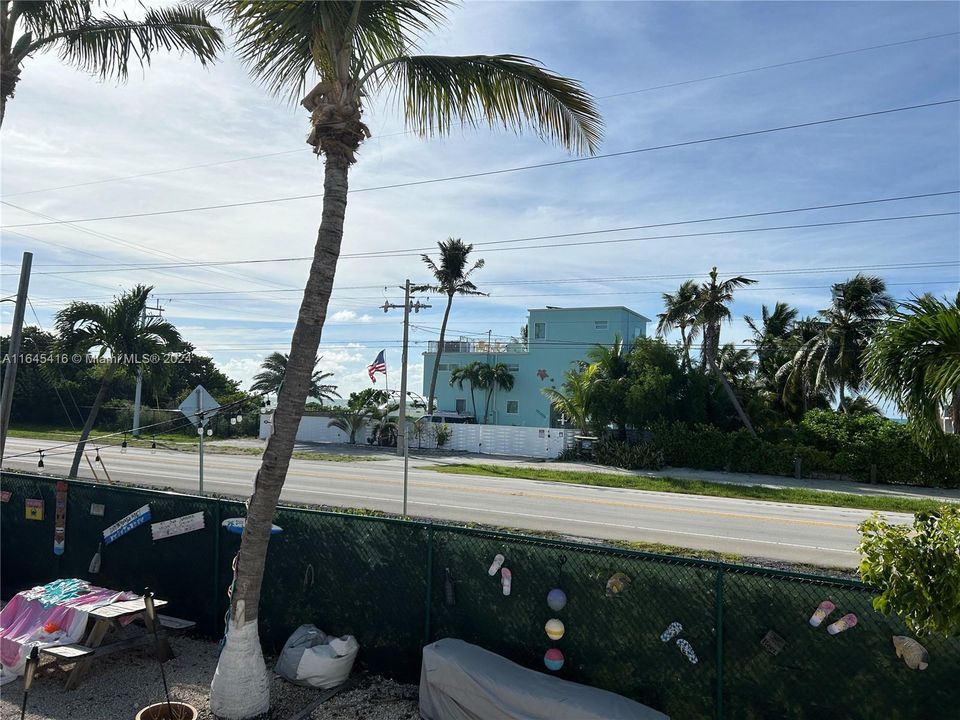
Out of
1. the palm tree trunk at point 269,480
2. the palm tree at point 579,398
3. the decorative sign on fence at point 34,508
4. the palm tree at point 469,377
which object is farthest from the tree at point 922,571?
the palm tree at point 469,377

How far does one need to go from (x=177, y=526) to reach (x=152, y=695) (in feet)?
6.46

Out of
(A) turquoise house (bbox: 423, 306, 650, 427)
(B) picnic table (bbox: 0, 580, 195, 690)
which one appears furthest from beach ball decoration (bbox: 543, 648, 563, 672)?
(A) turquoise house (bbox: 423, 306, 650, 427)

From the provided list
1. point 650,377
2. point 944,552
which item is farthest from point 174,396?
point 944,552

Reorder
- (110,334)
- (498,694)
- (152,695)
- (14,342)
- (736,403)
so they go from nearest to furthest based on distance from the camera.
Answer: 1. (498,694)
2. (152,695)
3. (14,342)
4. (110,334)
5. (736,403)

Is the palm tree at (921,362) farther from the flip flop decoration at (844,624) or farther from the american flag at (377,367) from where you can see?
the american flag at (377,367)

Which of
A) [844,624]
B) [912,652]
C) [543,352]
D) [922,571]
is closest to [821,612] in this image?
[844,624]

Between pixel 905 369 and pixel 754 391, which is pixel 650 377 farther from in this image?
pixel 905 369

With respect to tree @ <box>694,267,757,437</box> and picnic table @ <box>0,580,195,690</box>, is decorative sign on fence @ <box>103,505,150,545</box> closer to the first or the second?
picnic table @ <box>0,580,195,690</box>

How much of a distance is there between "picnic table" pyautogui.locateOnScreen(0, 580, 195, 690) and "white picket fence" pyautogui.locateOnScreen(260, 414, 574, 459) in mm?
26412

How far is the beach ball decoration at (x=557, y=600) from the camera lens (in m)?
5.64

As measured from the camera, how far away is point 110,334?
51.4 feet

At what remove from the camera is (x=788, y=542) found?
46.0ft

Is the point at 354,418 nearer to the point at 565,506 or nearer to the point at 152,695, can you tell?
the point at 565,506

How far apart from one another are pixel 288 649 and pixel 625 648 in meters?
2.97
